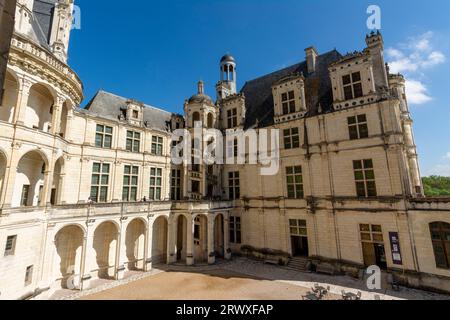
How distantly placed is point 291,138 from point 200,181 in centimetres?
1005

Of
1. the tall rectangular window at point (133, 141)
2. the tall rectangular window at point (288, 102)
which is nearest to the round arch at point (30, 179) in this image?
the tall rectangular window at point (133, 141)

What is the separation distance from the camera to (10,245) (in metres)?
11.1

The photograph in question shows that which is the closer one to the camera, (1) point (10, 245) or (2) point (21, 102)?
(1) point (10, 245)

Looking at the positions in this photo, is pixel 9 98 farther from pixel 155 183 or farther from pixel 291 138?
pixel 291 138

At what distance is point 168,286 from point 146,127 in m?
13.5

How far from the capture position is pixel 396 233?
14.7 meters

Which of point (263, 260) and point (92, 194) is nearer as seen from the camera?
point (92, 194)

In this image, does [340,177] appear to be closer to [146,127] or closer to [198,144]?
[198,144]

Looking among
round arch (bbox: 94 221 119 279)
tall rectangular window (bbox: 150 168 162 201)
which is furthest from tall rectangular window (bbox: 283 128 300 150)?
round arch (bbox: 94 221 119 279)

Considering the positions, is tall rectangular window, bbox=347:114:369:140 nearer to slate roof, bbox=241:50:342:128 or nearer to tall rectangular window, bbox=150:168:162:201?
slate roof, bbox=241:50:342:128

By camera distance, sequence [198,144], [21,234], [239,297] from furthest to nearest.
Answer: [198,144]
[239,297]
[21,234]

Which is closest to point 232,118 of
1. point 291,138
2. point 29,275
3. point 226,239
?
point 291,138

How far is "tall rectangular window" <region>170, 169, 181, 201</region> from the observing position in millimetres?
22516
